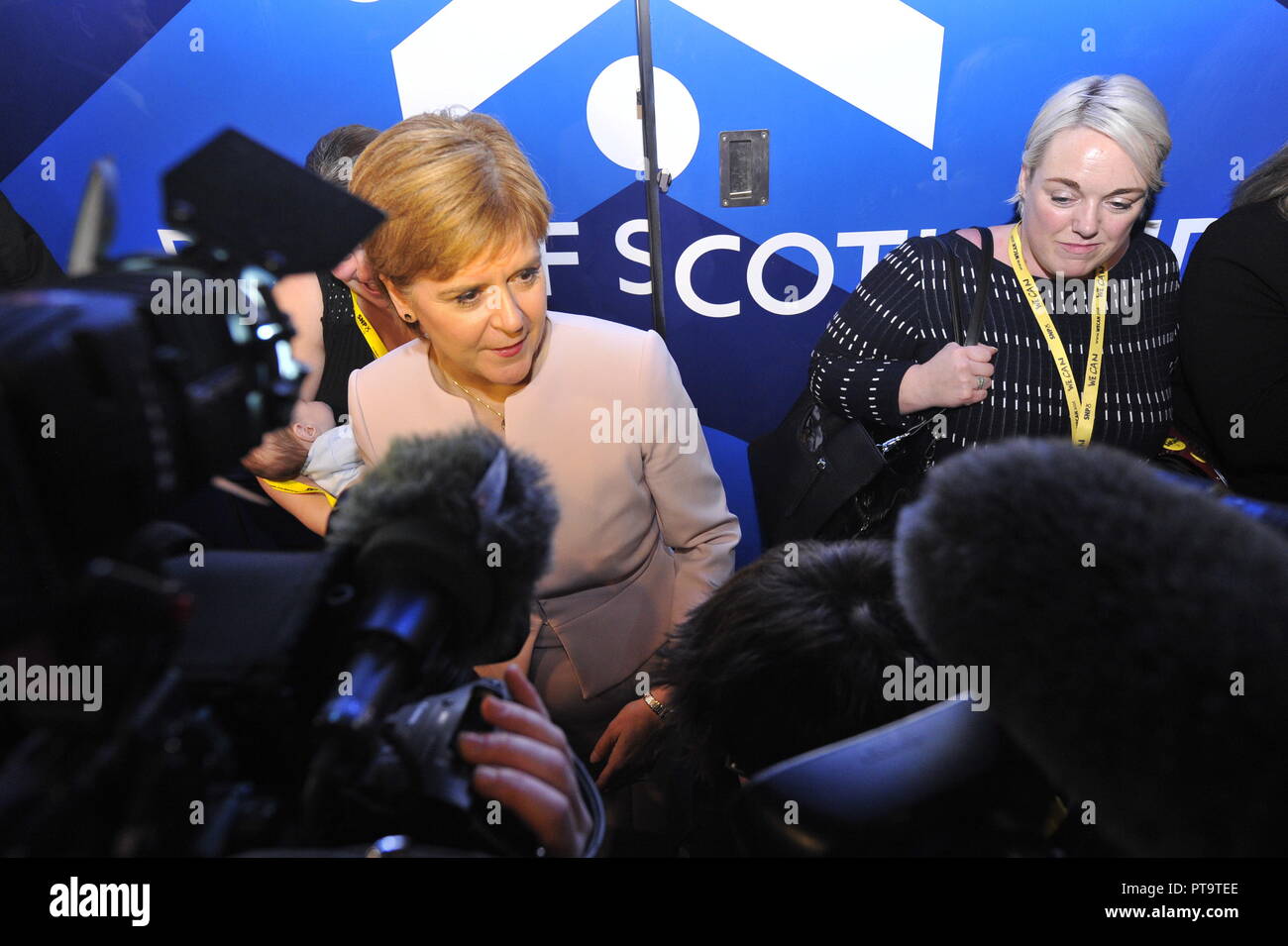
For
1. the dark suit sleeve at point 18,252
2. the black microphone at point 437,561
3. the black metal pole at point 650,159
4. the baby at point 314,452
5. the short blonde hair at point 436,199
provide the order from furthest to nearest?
1. the black metal pole at point 650,159
2. the dark suit sleeve at point 18,252
3. the baby at point 314,452
4. the short blonde hair at point 436,199
5. the black microphone at point 437,561

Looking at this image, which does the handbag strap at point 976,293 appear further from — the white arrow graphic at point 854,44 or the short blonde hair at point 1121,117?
the white arrow graphic at point 854,44

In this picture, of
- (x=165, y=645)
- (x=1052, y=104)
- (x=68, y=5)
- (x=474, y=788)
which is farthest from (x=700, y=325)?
(x=165, y=645)

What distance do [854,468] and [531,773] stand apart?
1074 mm

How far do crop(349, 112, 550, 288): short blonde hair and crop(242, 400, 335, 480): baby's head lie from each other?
0.29 m

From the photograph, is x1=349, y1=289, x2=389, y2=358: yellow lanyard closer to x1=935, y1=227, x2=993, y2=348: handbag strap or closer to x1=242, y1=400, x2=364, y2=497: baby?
x1=242, y1=400, x2=364, y2=497: baby

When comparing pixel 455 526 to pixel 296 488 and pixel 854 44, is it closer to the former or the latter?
pixel 296 488

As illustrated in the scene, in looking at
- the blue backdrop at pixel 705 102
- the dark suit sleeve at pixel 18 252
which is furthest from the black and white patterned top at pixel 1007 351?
the dark suit sleeve at pixel 18 252

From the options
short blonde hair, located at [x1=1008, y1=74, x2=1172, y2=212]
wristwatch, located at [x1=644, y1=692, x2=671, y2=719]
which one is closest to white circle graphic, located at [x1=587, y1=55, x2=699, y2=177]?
short blonde hair, located at [x1=1008, y1=74, x2=1172, y2=212]

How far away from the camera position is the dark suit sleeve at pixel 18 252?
1.33 metres

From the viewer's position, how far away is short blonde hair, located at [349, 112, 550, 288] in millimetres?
1086

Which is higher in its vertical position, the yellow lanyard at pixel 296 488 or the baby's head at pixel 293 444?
the baby's head at pixel 293 444

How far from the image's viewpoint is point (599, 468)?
4.13ft

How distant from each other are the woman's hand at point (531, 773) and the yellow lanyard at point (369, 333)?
0.89m

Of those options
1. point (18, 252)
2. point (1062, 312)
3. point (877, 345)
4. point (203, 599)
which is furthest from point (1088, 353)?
point (18, 252)
